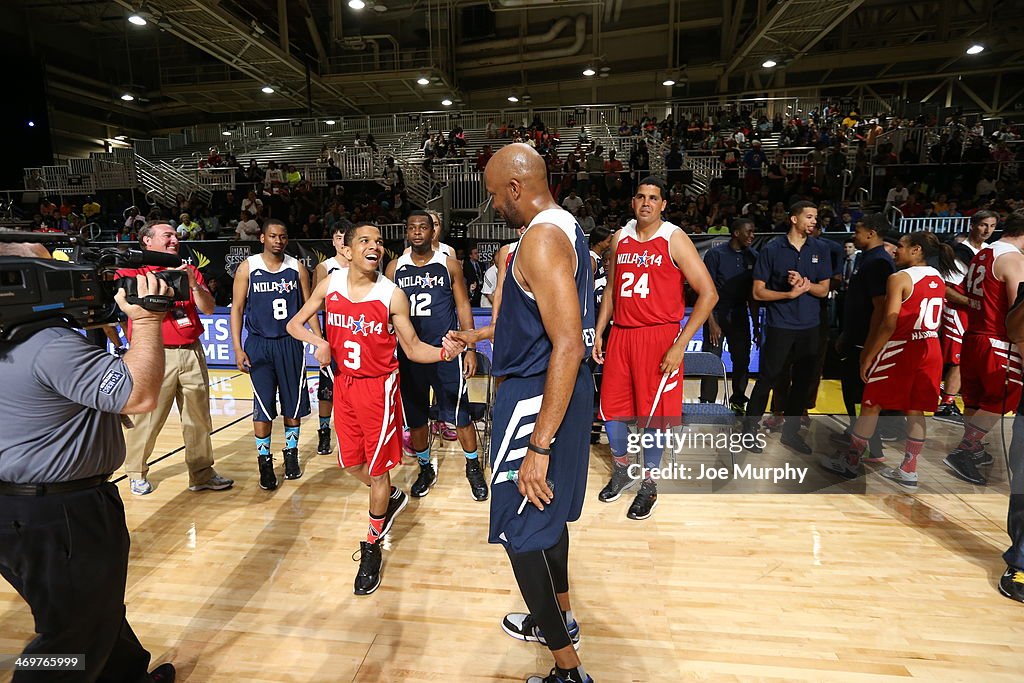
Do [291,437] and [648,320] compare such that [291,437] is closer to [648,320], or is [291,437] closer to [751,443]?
[648,320]

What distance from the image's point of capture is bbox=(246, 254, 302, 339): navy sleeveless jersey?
14.6 feet

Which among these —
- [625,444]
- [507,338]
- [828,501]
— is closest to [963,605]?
[828,501]

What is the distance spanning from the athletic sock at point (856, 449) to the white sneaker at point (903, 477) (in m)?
0.21

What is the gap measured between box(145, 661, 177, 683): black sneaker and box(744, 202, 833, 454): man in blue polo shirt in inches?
168

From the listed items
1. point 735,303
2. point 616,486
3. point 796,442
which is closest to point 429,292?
point 616,486

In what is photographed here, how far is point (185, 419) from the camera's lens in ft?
14.1

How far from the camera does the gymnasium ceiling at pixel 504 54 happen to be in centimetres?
1917

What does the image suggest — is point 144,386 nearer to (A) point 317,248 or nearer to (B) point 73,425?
(B) point 73,425

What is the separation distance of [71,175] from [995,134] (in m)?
27.1

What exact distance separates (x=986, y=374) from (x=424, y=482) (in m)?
4.28

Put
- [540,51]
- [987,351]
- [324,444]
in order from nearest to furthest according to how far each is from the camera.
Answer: [987,351] < [324,444] < [540,51]

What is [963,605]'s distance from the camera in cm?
285

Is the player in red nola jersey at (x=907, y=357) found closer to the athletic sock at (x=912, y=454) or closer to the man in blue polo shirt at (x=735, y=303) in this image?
the athletic sock at (x=912, y=454)

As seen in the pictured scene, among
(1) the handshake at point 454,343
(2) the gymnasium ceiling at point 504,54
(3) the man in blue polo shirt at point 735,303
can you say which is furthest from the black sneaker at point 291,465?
(2) the gymnasium ceiling at point 504,54
